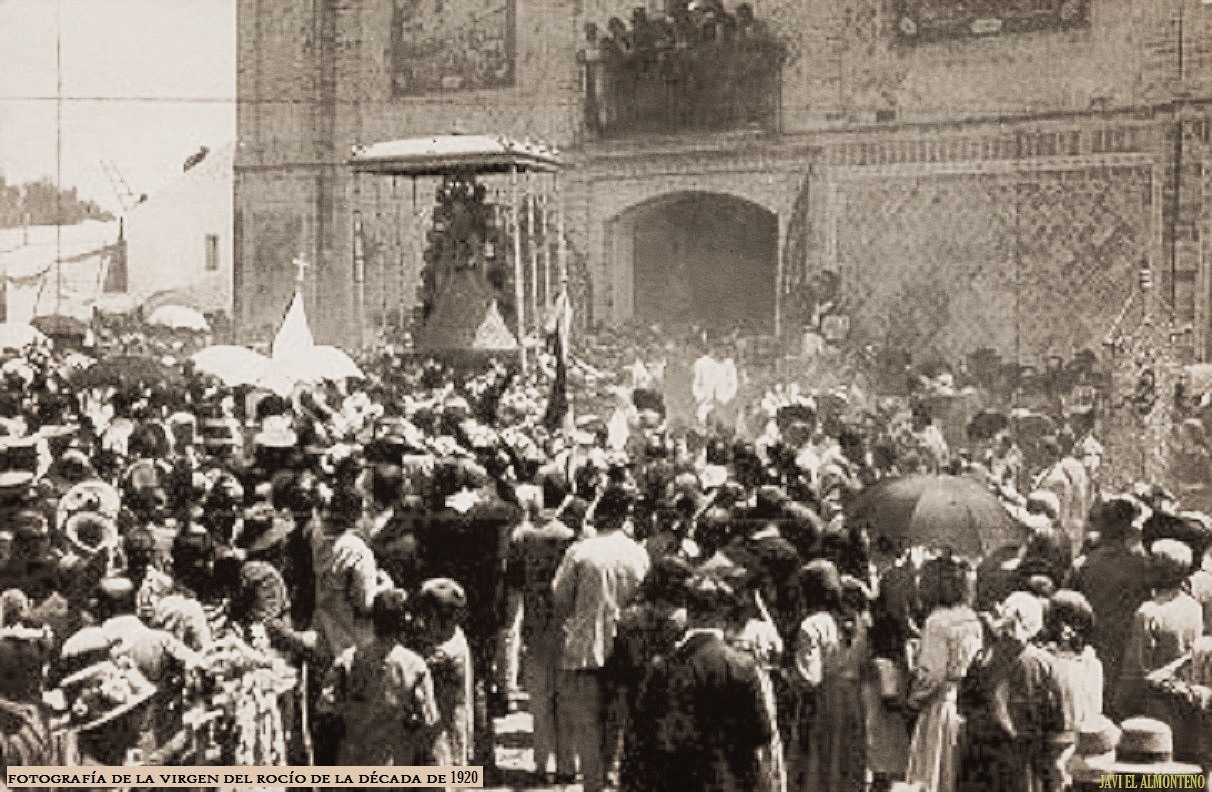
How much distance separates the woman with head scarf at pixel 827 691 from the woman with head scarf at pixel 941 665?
260 mm

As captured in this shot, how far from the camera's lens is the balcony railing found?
898 inches

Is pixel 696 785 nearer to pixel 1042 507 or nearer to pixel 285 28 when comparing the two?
pixel 1042 507

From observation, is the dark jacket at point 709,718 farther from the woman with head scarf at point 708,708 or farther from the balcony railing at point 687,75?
the balcony railing at point 687,75

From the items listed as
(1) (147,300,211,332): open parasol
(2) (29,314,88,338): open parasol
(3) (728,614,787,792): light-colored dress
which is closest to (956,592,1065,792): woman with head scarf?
(3) (728,614,787,792): light-colored dress

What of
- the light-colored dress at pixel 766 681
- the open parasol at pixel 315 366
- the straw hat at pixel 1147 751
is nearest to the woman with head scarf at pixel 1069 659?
the straw hat at pixel 1147 751

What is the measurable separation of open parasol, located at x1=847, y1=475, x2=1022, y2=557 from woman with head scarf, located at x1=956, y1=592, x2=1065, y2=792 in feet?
4.49

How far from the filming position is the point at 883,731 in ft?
24.3

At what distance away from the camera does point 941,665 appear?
6.84m

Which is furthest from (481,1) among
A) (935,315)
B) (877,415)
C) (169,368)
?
(877,415)

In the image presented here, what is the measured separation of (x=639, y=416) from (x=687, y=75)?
9375mm

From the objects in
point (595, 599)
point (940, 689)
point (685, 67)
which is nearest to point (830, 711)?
point (940, 689)

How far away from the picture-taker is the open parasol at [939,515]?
7.75 metres

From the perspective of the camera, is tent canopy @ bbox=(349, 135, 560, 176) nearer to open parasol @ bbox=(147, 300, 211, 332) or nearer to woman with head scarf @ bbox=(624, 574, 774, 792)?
woman with head scarf @ bbox=(624, 574, 774, 792)

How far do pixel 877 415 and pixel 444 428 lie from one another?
5186 mm
